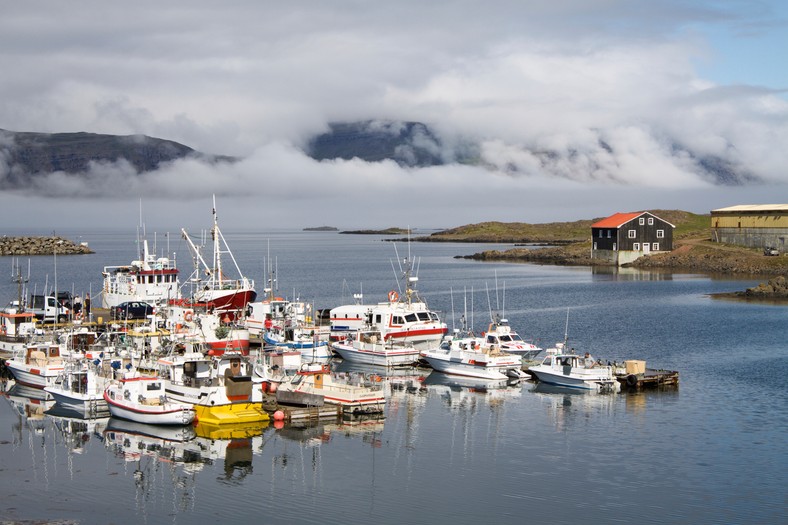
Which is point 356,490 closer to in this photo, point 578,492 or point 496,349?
point 578,492

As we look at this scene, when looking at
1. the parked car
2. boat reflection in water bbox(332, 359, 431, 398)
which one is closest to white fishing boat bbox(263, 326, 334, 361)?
boat reflection in water bbox(332, 359, 431, 398)

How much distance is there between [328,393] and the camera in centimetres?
3778

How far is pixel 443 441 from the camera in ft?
111

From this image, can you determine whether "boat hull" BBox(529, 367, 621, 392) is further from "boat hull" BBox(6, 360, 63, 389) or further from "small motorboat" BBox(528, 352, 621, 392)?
"boat hull" BBox(6, 360, 63, 389)

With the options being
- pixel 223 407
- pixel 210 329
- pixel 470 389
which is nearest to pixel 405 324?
pixel 470 389

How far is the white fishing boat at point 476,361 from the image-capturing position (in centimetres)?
4503

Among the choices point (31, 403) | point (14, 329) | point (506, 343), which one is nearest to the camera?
point (31, 403)

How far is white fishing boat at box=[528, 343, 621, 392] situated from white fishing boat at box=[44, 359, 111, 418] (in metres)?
19.3

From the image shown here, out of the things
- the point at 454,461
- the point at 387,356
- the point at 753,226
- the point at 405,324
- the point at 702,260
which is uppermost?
the point at 753,226

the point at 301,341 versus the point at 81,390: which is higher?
the point at 301,341

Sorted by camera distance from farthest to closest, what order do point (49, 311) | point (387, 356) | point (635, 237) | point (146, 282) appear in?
point (635, 237) < point (146, 282) < point (49, 311) < point (387, 356)

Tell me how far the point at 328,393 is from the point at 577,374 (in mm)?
11577

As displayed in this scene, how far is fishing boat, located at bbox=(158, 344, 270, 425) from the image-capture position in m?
35.1

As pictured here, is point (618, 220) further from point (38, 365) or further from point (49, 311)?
point (38, 365)
